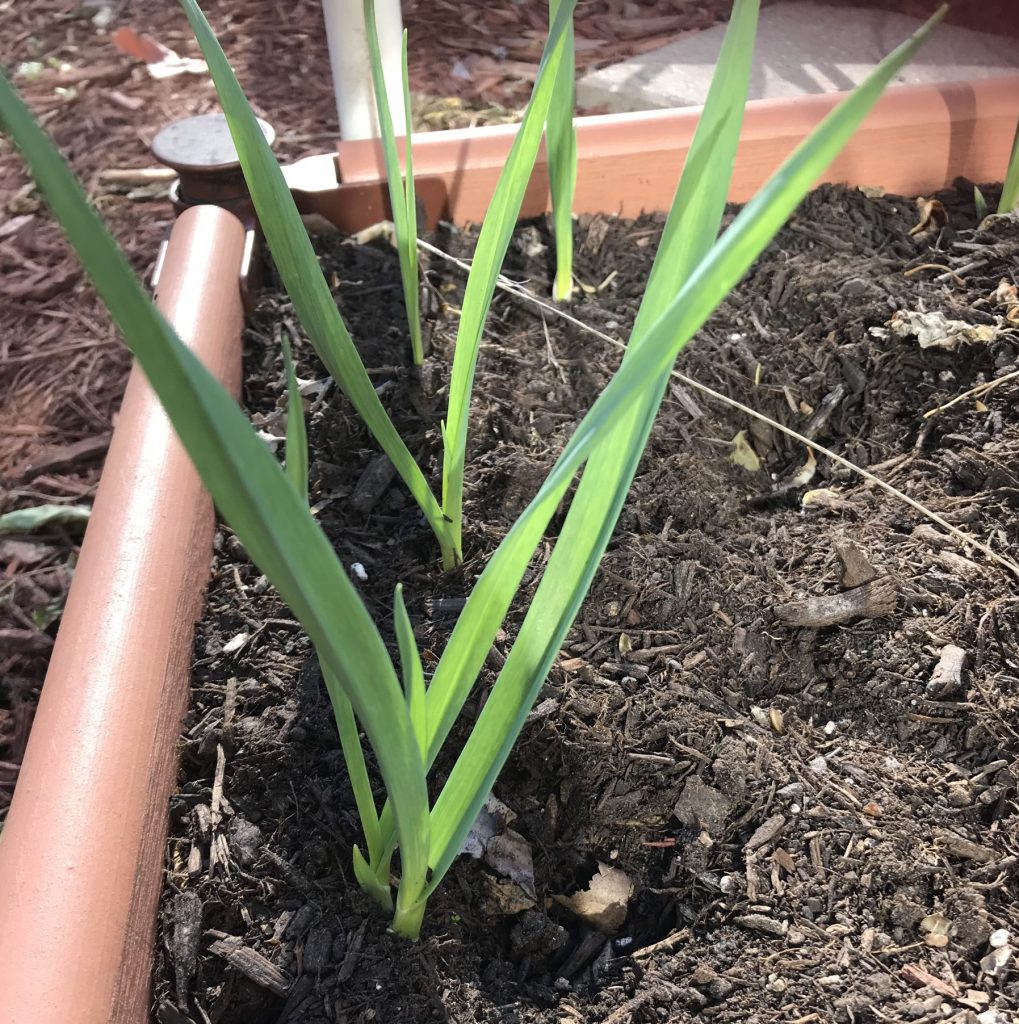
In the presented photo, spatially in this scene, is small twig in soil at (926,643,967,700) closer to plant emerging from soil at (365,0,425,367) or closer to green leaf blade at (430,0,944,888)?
green leaf blade at (430,0,944,888)

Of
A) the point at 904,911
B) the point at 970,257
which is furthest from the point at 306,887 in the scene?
the point at 970,257

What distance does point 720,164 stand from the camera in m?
0.43

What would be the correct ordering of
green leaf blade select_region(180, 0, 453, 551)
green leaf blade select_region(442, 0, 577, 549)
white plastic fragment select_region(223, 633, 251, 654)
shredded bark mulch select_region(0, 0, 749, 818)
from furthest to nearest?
shredded bark mulch select_region(0, 0, 749, 818), white plastic fragment select_region(223, 633, 251, 654), green leaf blade select_region(442, 0, 577, 549), green leaf blade select_region(180, 0, 453, 551)

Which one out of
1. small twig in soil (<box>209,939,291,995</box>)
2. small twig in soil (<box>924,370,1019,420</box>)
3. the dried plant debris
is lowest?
the dried plant debris

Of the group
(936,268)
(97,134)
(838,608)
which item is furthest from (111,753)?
(97,134)

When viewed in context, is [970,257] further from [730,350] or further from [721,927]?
[721,927]

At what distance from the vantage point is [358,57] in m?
1.11

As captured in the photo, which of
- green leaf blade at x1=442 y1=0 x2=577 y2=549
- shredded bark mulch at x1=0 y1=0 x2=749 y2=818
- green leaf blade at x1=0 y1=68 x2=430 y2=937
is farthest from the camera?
shredded bark mulch at x1=0 y1=0 x2=749 y2=818

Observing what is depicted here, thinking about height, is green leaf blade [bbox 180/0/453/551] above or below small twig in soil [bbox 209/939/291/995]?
above

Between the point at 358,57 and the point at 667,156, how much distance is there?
39 cm

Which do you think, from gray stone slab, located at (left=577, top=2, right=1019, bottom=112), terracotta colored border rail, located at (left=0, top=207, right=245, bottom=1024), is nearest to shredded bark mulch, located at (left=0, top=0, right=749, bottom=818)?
gray stone slab, located at (left=577, top=2, right=1019, bottom=112)

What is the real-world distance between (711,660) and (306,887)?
0.35 meters

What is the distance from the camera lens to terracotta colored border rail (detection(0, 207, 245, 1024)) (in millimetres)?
515

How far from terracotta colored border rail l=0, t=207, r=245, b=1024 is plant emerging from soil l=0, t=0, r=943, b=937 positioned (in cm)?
15
